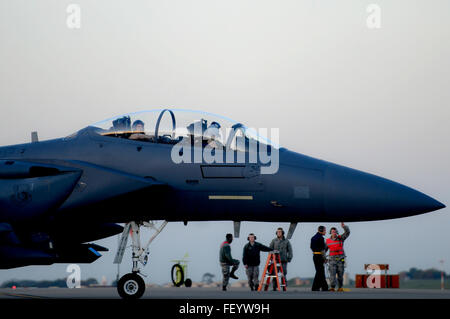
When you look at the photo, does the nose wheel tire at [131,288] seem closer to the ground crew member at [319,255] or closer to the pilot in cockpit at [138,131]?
the pilot in cockpit at [138,131]

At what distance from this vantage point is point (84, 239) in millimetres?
16953

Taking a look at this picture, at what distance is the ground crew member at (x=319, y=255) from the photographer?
21.9 m

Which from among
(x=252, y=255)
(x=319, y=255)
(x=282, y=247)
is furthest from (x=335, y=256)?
Result: (x=252, y=255)

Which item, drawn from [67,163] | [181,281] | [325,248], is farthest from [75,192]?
[181,281]

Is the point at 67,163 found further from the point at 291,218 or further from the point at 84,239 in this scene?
the point at 291,218

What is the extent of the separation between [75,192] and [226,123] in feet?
10.8

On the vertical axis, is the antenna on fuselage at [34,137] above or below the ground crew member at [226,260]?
above

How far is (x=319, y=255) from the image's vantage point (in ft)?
71.7

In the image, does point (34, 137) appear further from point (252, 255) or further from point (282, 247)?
point (282, 247)

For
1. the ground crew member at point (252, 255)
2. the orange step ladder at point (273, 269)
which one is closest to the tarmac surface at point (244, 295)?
the orange step ladder at point (273, 269)

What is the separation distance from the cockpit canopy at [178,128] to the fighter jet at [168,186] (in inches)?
0.8

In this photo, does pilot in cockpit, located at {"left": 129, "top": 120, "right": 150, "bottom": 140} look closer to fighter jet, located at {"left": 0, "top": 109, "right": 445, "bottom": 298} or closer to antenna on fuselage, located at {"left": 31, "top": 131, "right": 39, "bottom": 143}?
fighter jet, located at {"left": 0, "top": 109, "right": 445, "bottom": 298}

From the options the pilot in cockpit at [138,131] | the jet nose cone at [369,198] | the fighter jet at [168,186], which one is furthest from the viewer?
the pilot in cockpit at [138,131]

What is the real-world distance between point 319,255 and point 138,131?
8648 millimetres
